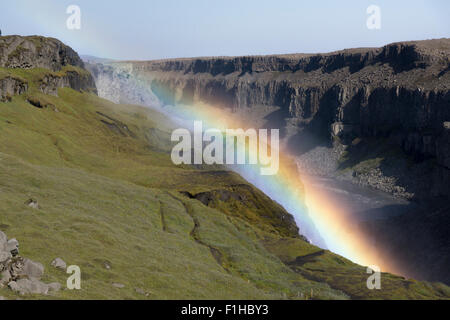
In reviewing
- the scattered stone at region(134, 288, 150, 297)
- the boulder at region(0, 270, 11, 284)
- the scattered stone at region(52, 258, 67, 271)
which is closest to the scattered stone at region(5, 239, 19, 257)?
the boulder at region(0, 270, 11, 284)

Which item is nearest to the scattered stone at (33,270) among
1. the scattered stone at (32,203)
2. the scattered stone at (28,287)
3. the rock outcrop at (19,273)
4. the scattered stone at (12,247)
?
the rock outcrop at (19,273)

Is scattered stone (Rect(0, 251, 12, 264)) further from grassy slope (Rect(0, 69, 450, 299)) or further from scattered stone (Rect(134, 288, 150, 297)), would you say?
scattered stone (Rect(134, 288, 150, 297))

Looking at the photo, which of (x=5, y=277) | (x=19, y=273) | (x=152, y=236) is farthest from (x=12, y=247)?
(x=152, y=236)

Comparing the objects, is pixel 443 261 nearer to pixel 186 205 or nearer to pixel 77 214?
pixel 186 205

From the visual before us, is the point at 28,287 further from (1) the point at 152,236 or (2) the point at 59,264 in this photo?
(1) the point at 152,236

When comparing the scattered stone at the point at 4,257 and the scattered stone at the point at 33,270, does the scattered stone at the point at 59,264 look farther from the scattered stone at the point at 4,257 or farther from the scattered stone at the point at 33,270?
the scattered stone at the point at 4,257
